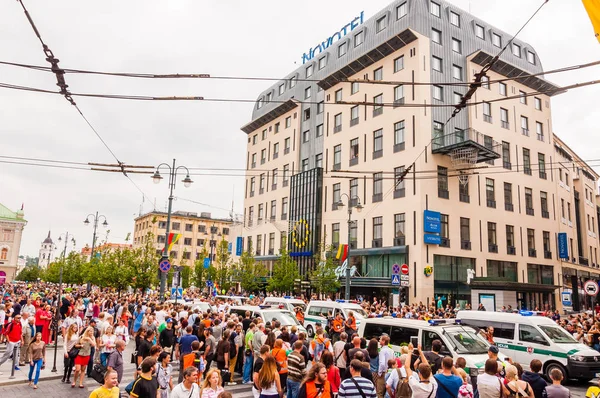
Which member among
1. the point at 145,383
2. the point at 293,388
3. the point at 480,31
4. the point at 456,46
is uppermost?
→ the point at 480,31

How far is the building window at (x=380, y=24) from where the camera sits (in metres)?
41.8

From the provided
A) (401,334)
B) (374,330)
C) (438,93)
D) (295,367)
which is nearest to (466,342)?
(401,334)

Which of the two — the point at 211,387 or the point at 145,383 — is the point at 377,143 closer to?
the point at 211,387

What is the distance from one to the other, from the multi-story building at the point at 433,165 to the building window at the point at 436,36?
107 mm

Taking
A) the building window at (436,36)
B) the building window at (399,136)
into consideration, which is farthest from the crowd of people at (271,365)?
the building window at (436,36)

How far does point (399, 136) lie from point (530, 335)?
25.9m

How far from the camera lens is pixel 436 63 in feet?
128

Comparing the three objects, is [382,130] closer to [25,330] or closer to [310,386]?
[25,330]

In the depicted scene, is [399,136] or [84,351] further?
[399,136]

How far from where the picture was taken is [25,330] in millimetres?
14195

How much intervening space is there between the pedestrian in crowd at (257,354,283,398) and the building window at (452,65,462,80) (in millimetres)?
37787

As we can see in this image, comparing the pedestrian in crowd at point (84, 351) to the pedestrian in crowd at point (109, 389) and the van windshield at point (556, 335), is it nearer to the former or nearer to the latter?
the pedestrian in crowd at point (109, 389)

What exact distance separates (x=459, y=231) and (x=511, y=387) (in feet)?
105

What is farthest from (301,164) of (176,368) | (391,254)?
(176,368)
